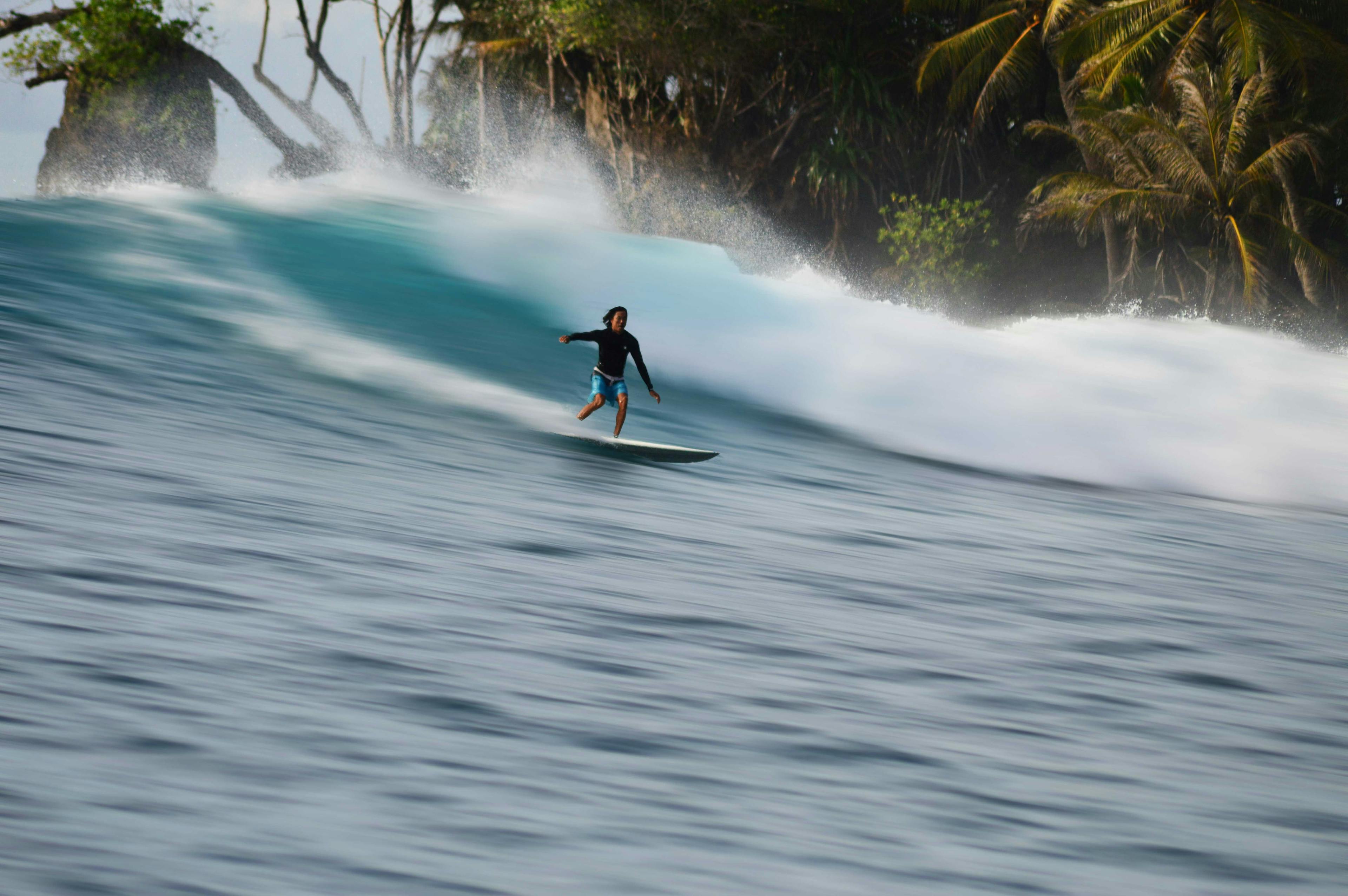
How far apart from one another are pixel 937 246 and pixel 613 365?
2033cm

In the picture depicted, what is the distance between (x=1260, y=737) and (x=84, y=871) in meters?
3.09

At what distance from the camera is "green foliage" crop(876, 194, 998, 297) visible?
27.2 meters

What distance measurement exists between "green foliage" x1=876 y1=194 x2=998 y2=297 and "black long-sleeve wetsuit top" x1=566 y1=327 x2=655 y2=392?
20.0 metres

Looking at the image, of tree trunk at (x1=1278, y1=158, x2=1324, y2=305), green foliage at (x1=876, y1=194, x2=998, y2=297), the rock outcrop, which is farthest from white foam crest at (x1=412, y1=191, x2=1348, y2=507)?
the rock outcrop

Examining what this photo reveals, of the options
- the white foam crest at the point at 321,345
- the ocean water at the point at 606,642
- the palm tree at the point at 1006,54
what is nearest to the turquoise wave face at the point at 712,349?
the white foam crest at the point at 321,345

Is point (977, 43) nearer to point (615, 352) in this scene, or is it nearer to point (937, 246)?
point (937, 246)

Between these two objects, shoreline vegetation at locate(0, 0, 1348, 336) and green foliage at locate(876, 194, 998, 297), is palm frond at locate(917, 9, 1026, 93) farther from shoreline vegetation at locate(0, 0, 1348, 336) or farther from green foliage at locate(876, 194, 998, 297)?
green foliage at locate(876, 194, 998, 297)

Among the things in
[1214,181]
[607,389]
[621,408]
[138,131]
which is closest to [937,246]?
[1214,181]

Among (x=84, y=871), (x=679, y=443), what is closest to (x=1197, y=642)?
(x=84, y=871)

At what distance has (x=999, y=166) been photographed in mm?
30578

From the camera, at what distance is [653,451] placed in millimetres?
7969

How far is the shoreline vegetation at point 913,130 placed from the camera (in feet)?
77.7

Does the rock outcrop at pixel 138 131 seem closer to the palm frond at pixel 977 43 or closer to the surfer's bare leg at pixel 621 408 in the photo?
the palm frond at pixel 977 43

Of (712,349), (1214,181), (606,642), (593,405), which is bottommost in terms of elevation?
(606,642)
